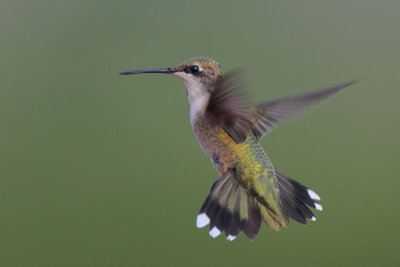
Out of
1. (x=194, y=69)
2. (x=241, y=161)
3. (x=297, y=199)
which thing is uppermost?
(x=194, y=69)

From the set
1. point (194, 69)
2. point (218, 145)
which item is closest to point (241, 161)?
point (218, 145)

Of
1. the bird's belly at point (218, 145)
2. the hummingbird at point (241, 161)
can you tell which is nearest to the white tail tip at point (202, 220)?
the hummingbird at point (241, 161)

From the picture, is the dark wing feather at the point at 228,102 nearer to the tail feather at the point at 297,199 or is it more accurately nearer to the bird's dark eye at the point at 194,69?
the bird's dark eye at the point at 194,69

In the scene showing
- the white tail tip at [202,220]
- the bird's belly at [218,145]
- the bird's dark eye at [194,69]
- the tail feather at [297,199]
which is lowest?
the tail feather at [297,199]

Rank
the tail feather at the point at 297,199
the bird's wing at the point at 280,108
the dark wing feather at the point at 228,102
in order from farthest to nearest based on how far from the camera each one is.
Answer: the tail feather at the point at 297,199, the bird's wing at the point at 280,108, the dark wing feather at the point at 228,102

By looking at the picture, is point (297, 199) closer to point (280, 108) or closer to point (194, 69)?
point (280, 108)

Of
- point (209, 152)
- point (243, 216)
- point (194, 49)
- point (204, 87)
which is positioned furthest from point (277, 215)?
point (194, 49)

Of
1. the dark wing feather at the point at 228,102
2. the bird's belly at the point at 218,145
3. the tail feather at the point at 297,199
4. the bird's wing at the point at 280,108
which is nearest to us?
the dark wing feather at the point at 228,102
